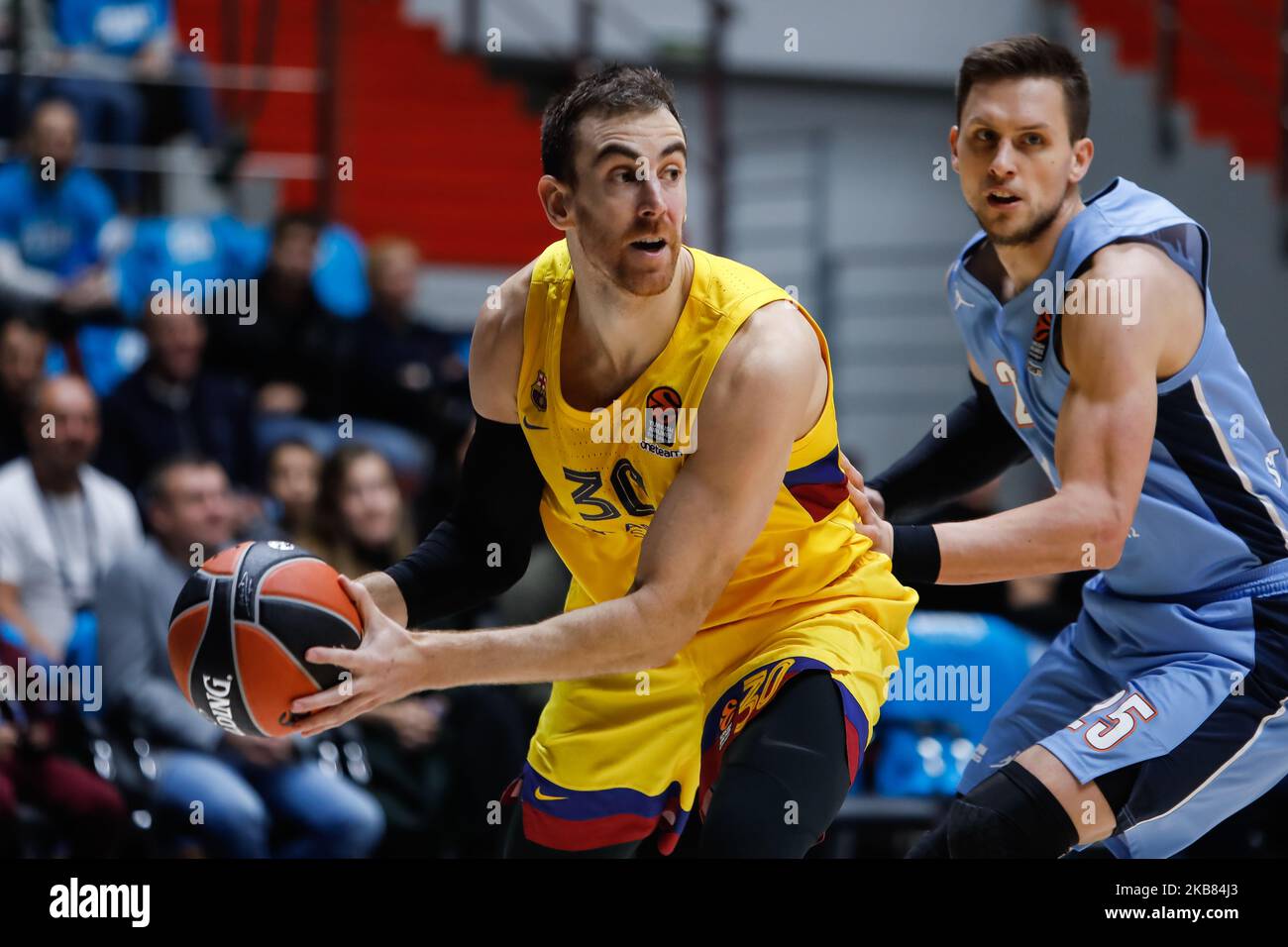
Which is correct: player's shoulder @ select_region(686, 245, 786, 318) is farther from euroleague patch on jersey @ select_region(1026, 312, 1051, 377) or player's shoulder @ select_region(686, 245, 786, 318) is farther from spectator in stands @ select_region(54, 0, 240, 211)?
spectator in stands @ select_region(54, 0, 240, 211)

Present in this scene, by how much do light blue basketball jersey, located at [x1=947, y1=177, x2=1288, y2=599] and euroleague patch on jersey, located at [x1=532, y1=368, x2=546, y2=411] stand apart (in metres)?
1.09

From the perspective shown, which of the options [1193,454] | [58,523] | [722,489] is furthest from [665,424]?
[58,523]

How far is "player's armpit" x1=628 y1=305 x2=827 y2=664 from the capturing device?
9.70 feet

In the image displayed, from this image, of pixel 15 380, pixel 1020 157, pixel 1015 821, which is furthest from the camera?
pixel 15 380

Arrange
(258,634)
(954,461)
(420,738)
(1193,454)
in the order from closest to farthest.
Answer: (258,634), (1193,454), (954,461), (420,738)

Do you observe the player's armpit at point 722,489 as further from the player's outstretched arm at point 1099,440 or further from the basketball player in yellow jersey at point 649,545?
the player's outstretched arm at point 1099,440

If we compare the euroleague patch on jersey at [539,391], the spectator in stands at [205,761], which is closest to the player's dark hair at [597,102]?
the euroleague patch on jersey at [539,391]

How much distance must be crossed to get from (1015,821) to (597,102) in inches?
65.1

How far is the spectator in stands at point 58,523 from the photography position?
5.88 metres

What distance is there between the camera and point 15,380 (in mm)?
6523

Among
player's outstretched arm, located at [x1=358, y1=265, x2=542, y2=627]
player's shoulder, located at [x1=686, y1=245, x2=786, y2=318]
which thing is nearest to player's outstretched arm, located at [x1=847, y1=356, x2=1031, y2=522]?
player's shoulder, located at [x1=686, y1=245, x2=786, y2=318]

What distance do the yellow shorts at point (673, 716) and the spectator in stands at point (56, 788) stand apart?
2.13 metres

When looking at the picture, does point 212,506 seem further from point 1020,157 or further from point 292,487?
point 1020,157
